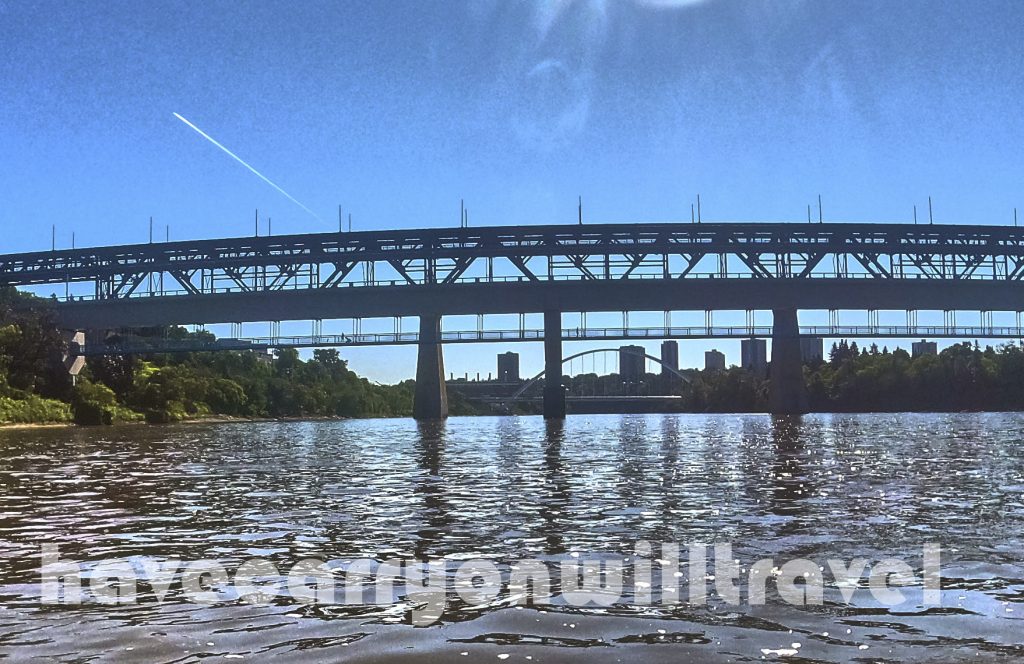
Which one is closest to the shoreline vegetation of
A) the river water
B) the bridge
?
the bridge

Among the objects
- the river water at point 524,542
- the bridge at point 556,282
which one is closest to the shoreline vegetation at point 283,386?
the bridge at point 556,282

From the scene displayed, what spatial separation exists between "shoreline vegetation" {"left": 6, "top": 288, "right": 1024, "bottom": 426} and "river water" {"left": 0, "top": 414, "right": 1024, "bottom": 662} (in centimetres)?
7026

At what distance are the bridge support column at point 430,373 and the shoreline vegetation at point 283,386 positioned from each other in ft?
91.1

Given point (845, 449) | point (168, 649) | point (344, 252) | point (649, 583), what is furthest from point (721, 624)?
point (344, 252)

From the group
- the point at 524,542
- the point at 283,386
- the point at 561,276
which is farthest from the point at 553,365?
the point at 524,542

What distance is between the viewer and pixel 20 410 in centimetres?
8575

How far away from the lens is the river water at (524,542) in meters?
7.46

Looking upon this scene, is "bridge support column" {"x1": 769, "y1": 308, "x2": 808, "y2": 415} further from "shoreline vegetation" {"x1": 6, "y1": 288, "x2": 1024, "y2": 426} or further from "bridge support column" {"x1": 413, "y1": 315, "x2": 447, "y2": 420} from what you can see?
"shoreline vegetation" {"x1": 6, "y1": 288, "x2": 1024, "y2": 426}

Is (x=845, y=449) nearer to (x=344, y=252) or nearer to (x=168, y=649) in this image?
(x=168, y=649)

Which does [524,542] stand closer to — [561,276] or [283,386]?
[561,276]

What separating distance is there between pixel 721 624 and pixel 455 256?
307 ft

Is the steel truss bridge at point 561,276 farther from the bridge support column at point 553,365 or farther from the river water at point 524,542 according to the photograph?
the river water at point 524,542

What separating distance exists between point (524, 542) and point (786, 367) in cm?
9577

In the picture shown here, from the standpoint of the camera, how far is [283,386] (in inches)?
6358
